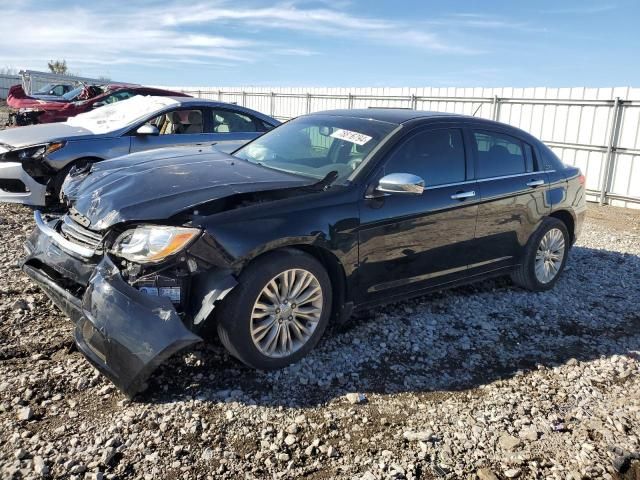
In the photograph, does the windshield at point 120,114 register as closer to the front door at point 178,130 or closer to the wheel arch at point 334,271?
the front door at point 178,130

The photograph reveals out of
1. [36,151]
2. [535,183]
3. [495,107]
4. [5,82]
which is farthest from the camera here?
[5,82]

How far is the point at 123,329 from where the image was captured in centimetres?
294

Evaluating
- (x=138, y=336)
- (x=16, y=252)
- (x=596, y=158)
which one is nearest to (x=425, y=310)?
(x=138, y=336)

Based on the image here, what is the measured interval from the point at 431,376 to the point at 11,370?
276 centimetres

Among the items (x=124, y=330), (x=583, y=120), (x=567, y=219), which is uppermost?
(x=583, y=120)

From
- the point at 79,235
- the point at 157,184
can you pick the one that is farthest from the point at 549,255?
the point at 79,235

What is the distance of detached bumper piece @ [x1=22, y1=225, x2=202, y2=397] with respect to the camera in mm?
2912

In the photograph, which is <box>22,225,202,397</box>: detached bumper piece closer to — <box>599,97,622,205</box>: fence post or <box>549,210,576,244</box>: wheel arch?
<box>549,210,576,244</box>: wheel arch

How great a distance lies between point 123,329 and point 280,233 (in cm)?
108

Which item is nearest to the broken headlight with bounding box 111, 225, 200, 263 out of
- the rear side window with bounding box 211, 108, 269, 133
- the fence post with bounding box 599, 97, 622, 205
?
the rear side window with bounding box 211, 108, 269, 133

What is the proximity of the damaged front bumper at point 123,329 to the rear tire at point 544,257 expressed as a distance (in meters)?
3.61

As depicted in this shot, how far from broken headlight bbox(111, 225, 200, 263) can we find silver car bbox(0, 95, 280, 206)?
232 centimetres

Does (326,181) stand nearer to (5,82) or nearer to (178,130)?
(178,130)

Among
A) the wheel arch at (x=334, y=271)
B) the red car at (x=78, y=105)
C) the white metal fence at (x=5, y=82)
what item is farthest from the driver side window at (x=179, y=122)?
the white metal fence at (x=5, y=82)
